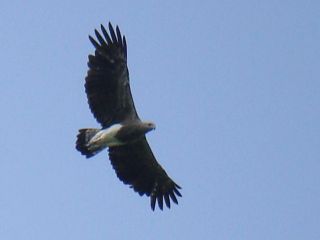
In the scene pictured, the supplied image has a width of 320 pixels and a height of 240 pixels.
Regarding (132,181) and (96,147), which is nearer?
(96,147)

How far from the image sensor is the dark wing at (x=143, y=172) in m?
24.5

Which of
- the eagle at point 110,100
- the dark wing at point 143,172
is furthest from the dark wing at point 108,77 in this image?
the dark wing at point 143,172

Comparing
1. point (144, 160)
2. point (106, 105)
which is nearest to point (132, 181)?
point (144, 160)

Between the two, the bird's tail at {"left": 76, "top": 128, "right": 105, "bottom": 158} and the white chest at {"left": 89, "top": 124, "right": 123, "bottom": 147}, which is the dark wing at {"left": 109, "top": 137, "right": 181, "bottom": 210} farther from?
the bird's tail at {"left": 76, "top": 128, "right": 105, "bottom": 158}

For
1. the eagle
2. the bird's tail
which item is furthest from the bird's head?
the bird's tail

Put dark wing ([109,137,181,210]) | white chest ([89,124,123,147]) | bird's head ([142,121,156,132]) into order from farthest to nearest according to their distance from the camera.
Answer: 1. dark wing ([109,137,181,210])
2. bird's head ([142,121,156,132])
3. white chest ([89,124,123,147])

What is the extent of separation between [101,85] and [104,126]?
2.91ft

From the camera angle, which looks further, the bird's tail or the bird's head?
the bird's head

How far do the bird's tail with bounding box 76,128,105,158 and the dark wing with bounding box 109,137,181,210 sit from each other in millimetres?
1013

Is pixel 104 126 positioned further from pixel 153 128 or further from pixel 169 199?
pixel 169 199

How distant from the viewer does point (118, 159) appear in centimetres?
2448

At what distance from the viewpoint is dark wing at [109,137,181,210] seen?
24547 millimetres

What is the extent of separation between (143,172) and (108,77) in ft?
Answer: 8.87

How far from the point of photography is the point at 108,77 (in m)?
23.5
